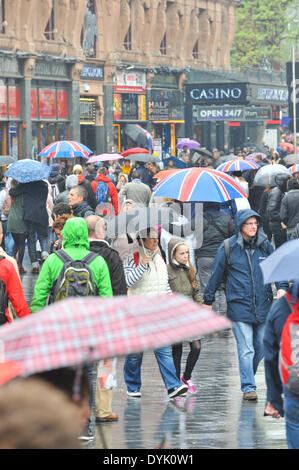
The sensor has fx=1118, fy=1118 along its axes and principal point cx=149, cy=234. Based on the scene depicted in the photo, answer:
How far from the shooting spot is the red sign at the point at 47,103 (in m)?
40.5

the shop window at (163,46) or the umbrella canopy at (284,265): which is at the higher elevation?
the shop window at (163,46)

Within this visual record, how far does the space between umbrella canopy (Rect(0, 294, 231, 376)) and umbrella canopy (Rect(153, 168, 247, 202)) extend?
8736mm

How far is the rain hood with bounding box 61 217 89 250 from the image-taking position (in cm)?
793

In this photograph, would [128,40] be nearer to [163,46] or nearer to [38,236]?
[163,46]

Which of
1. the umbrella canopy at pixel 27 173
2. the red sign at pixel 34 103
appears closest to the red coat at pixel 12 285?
the umbrella canopy at pixel 27 173

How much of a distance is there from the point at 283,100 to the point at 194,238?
153 ft

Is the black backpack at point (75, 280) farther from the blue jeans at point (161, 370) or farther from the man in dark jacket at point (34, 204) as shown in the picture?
the man in dark jacket at point (34, 204)

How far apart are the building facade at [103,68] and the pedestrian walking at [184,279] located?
91.9 ft

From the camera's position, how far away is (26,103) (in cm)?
3866

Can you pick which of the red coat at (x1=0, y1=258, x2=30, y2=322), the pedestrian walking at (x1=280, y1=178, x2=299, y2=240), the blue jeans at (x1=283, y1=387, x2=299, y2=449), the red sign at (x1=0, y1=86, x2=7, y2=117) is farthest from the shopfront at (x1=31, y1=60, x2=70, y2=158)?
the blue jeans at (x1=283, y1=387, x2=299, y2=449)

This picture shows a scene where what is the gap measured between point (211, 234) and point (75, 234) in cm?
503

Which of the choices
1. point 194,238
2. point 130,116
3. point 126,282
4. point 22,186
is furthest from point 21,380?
point 130,116

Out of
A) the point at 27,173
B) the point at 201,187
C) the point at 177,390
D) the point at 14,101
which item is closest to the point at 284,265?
the point at 177,390

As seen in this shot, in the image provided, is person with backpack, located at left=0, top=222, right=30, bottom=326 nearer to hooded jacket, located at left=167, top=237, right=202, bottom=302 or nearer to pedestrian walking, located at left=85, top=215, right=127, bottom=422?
pedestrian walking, located at left=85, top=215, right=127, bottom=422
